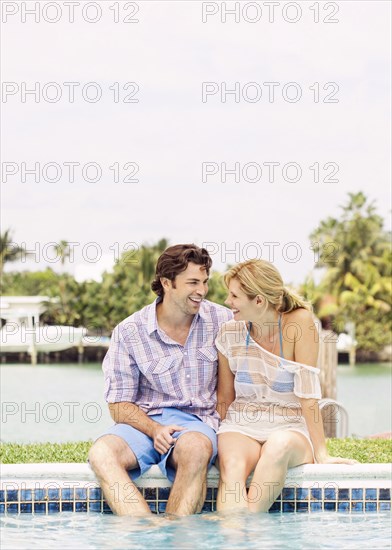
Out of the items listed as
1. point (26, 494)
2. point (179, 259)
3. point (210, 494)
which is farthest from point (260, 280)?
point (26, 494)

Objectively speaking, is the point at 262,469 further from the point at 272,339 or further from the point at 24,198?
the point at 24,198

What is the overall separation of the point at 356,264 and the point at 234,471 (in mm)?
41103

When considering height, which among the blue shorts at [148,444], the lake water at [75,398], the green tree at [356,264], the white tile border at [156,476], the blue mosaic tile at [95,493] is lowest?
the lake water at [75,398]

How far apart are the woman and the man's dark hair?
0.14m

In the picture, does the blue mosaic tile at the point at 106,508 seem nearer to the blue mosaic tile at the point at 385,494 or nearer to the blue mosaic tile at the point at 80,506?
the blue mosaic tile at the point at 80,506

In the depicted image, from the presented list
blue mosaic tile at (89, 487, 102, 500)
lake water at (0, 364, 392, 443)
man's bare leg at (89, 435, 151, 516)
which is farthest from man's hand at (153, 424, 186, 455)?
lake water at (0, 364, 392, 443)

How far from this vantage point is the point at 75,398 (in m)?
31.3

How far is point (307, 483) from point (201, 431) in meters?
0.55

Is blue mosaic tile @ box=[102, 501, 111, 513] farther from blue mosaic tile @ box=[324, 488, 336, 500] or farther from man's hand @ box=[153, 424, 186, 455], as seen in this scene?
blue mosaic tile @ box=[324, 488, 336, 500]

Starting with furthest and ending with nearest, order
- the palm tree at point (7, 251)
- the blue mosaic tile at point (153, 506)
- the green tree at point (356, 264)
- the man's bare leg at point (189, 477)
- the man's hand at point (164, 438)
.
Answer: the palm tree at point (7, 251), the green tree at point (356, 264), the blue mosaic tile at point (153, 506), the man's hand at point (164, 438), the man's bare leg at point (189, 477)

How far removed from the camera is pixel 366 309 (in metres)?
46.6

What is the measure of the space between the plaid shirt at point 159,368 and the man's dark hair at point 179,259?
0.84ft

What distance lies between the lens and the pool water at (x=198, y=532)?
3.72 meters

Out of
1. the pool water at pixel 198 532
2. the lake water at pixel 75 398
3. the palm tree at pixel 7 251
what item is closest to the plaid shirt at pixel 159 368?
the pool water at pixel 198 532
